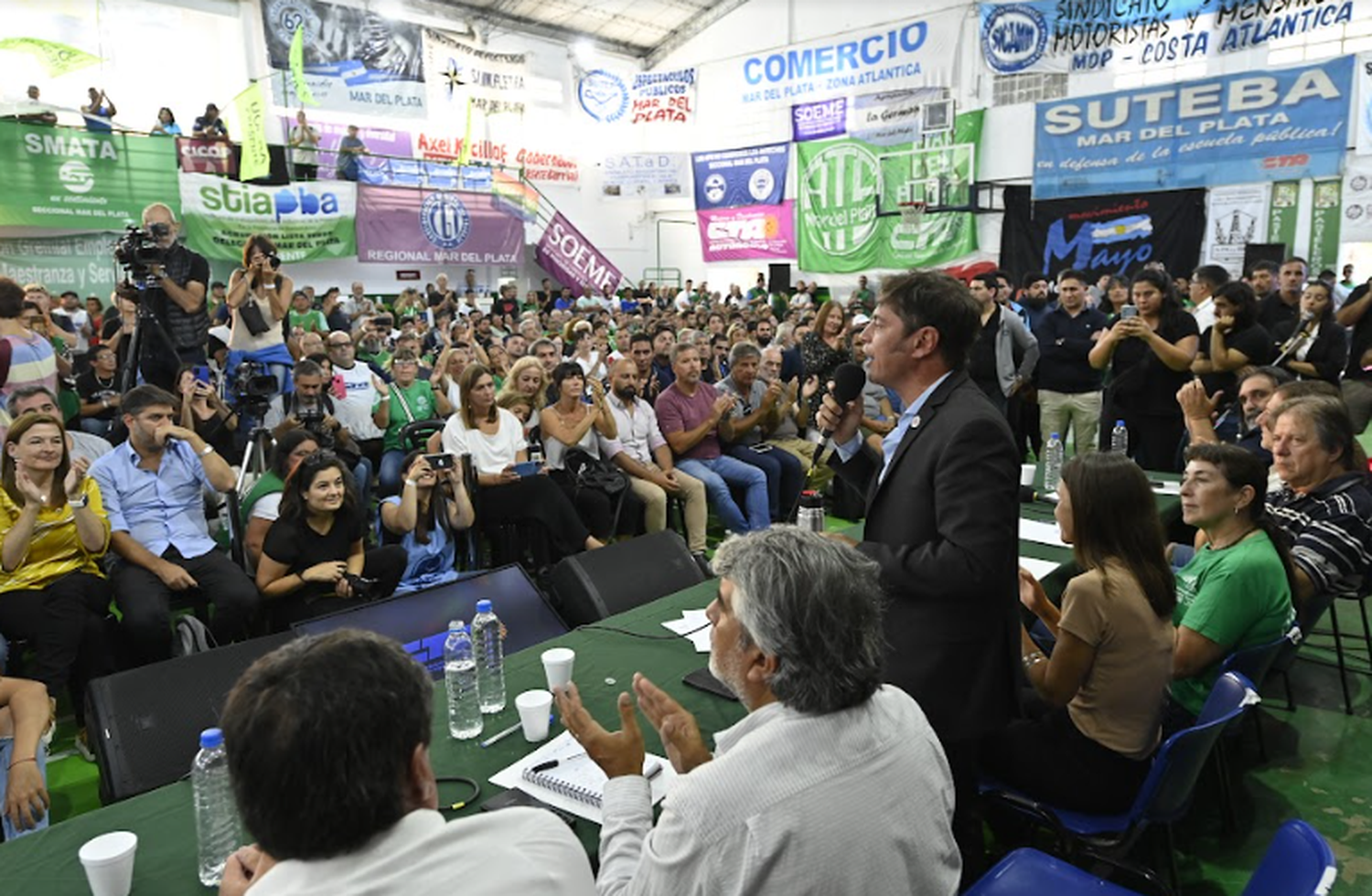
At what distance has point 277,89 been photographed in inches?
595

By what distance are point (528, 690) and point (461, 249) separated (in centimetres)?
1428

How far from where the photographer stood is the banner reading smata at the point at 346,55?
14.7 meters

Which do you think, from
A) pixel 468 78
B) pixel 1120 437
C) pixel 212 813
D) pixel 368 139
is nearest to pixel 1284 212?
pixel 1120 437

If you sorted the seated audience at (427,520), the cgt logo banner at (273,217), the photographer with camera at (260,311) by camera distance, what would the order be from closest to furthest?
the seated audience at (427,520) → the photographer with camera at (260,311) → the cgt logo banner at (273,217)

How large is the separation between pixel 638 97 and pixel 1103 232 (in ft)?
34.4

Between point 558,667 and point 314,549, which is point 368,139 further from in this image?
point 558,667

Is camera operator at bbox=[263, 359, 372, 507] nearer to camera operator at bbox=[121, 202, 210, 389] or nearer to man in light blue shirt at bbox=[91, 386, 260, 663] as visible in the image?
camera operator at bbox=[121, 202, 210, 389]

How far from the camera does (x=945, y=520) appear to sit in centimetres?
167

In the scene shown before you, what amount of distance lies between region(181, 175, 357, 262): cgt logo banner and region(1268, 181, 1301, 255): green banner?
521 inches

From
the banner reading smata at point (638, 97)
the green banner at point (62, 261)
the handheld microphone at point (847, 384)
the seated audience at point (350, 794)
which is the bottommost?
the seated audience at point (350, 794)

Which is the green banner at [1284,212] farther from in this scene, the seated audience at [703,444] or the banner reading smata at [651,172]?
the banner reading smata at [651,172]

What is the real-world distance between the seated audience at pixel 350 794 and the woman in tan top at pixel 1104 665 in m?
1.42

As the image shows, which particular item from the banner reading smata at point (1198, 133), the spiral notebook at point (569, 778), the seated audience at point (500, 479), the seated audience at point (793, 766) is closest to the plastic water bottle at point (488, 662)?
the spiral notebook at point (569, 778)

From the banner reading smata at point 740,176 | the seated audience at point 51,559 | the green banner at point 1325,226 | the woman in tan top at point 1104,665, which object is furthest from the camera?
the banner reading smata at point 740,176
